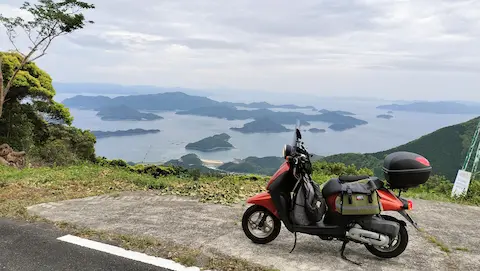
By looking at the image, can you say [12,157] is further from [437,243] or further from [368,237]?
[437,243]

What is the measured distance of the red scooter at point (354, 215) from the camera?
406 centimetres

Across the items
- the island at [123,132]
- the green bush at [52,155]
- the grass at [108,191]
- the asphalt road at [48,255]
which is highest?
the asphalt road at [48,255]

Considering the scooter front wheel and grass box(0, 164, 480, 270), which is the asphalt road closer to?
grass box(0, 164, 480, 270)

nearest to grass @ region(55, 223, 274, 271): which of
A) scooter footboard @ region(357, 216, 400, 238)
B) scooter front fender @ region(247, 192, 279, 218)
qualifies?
scooter front fender @ region(247, 192, 279, 218)

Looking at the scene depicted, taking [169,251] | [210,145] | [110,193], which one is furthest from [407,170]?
[210,145]

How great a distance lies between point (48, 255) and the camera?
13.7ft

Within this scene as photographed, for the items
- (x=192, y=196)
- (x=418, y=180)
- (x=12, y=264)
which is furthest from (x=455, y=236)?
(x=12, y=264)

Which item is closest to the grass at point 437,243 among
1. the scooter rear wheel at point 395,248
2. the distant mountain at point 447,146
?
the scooter rear wheel at point 395,248

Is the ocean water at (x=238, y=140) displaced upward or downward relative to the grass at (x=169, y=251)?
downward

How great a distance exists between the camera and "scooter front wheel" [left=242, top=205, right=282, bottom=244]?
4582 millimetres

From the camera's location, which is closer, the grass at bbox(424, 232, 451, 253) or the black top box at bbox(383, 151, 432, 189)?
the black top box at bbox(383, 151, 432, 189)

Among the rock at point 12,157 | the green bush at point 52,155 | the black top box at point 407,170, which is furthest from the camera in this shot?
the green bush at point 52,155

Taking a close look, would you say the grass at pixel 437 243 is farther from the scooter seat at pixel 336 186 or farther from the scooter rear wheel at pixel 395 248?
the scooter seat at pixel 336 186

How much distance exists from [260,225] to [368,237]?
1.35m
